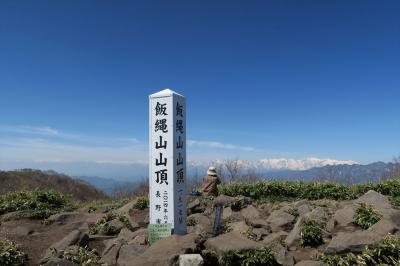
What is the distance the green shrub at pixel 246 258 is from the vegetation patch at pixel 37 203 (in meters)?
8.83

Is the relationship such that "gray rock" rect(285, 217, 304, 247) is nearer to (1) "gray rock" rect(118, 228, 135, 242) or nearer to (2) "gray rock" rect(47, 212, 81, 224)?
(1) "gray rock" rect(118, 228, 135, 242)

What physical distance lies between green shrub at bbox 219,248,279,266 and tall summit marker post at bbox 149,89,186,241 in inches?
72.6

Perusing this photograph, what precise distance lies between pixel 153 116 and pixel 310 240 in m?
4.47

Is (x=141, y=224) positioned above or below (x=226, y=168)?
below

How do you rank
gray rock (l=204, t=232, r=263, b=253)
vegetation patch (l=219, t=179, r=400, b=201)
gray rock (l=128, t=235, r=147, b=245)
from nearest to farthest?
gray rock (l=204, t=232, r=263, b=253) → gray rock (l=128, t=235, r=147, b=245) → vegetation patch (l=219, t=179, r=400, b=201)

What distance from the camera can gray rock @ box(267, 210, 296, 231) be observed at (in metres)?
11.3

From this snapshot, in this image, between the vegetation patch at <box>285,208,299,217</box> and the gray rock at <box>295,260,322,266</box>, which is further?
the vegetation patch at <box>285,208,299,217</box>

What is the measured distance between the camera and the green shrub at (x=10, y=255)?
8.53 meters

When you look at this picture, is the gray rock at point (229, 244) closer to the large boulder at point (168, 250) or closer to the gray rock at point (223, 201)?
the large boulder at point (168, 250)

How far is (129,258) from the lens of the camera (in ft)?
27.5

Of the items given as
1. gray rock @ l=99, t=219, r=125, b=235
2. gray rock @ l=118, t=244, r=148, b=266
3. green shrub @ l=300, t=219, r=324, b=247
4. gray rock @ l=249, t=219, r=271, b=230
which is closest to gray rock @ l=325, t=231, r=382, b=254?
green shrub @ l=300, t=219, r=324, b=247

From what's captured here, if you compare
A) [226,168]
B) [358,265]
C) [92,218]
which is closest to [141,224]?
[92,218]

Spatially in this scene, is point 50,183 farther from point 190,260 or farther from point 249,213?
point 190,260

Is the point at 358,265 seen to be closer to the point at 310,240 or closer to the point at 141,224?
the point at 310,240
